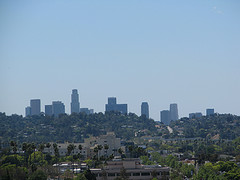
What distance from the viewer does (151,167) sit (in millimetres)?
123062

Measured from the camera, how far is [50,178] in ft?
409

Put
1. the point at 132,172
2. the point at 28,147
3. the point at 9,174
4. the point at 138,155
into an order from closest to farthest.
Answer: the point at 9,174, the point at 132,172, the point at 28,147, the point at 138,155

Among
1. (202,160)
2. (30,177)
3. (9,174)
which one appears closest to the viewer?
(9,174)


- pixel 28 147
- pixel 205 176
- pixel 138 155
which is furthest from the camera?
pixel 138 155

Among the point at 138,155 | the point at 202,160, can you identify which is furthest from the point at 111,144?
the point at 202,160

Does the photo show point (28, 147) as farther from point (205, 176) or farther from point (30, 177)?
point (205, 176)

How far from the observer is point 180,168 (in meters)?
139

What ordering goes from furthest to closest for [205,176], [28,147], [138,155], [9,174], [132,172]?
[138,155], [28,147], [132,172], [205,176], [9,174]

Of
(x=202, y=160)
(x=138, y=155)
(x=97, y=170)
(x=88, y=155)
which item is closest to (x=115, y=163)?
(x=97, y=170)

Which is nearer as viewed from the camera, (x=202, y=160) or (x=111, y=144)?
(x=202, y=160)

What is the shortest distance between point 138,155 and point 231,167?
50.0 m

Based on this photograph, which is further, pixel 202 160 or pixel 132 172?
pixel 202 160

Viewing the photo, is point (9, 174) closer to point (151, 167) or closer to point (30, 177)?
point (30, 177)

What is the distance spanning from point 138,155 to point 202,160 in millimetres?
27336
